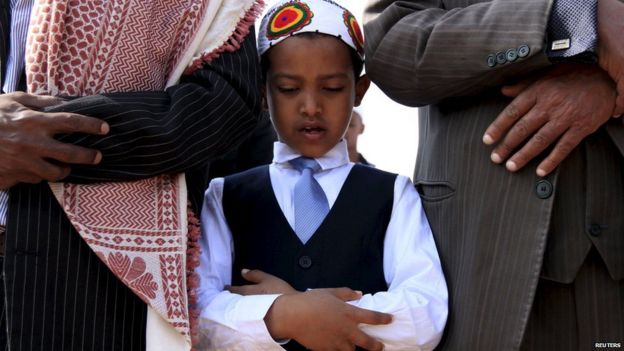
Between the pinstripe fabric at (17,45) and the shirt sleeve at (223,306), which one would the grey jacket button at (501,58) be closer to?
the shirt sleeve at (223,306)

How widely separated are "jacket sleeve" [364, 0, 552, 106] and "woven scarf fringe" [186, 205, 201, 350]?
692mm

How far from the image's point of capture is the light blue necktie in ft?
8.31

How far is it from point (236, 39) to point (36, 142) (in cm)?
66

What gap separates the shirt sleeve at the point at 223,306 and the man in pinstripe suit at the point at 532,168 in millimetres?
535

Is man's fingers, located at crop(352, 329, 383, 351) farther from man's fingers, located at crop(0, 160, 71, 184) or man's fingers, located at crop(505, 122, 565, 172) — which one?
man's fingers, located at crop(0, 160, 71, 184)

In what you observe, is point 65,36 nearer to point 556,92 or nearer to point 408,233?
point 408,233

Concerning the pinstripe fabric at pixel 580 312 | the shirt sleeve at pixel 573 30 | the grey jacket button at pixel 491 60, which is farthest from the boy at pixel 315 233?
the shirt sleeve at pixel 573 30

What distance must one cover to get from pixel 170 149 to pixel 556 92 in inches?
40.7

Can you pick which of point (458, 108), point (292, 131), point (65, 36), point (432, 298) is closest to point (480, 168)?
point (458, 108)

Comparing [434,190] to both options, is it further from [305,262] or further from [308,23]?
[308,23]

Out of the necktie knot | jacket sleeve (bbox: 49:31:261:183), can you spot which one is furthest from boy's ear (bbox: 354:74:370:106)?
jacket sleeve (bbox: 49:31:261:183)

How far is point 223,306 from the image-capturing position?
2.40m

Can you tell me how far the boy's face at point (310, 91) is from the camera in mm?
2725

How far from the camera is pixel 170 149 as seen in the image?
2205 mm
